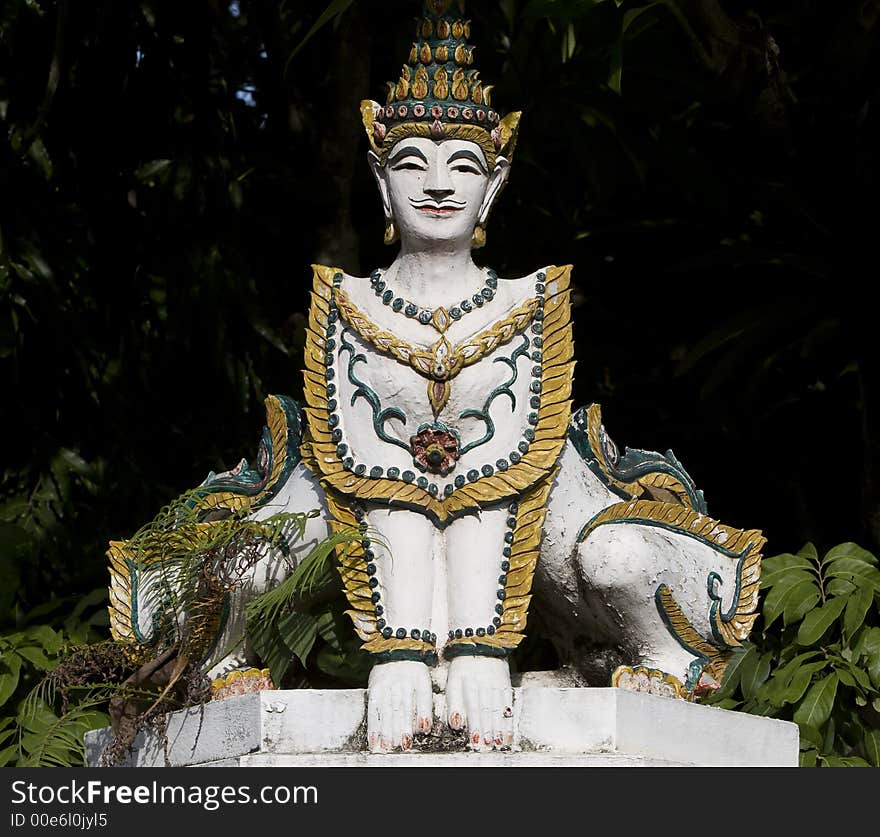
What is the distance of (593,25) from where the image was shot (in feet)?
26.9

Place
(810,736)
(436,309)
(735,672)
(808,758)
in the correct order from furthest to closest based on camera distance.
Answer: (735,672)
(810,736)
(808,758)
(436,309)

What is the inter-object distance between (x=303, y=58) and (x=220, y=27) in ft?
2.11

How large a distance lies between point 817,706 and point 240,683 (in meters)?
2.26

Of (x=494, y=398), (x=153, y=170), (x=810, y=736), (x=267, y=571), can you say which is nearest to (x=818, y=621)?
(x=810, y=736)

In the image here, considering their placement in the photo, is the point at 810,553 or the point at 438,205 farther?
the point at 810,553

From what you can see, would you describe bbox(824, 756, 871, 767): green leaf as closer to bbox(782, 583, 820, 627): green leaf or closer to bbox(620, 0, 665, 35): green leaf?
bbox(782, 583, 820, 627): green leaf

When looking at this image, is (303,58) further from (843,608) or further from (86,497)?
(843,608)

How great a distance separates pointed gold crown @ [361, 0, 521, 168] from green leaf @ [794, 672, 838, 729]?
2.29m

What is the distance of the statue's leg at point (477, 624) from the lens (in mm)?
5551

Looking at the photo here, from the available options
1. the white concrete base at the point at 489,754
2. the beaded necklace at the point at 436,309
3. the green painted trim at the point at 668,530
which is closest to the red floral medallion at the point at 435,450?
the beaded necklace at the point at 436,309

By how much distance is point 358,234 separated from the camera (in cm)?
936

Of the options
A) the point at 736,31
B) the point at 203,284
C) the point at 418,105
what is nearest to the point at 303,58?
the point at 203,284

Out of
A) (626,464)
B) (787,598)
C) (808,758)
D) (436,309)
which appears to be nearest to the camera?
(436,309)

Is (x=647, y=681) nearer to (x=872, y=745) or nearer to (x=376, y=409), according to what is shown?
(x=376, y=409)
